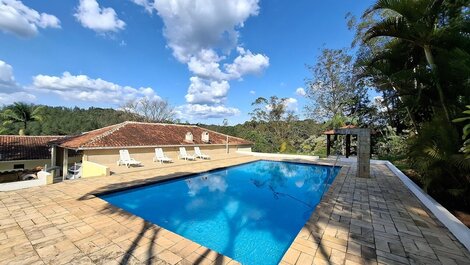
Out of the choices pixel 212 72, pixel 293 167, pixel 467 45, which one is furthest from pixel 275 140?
pixel 467 45

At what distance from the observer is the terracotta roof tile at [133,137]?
1359 cm

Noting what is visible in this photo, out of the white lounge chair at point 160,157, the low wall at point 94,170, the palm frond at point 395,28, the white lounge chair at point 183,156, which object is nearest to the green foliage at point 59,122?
the white lounge chair at point 183,156

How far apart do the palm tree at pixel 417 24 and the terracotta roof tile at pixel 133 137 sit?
46.7 feet

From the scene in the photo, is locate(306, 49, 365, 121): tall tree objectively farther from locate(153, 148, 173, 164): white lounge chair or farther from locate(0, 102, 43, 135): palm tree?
locate(0, 102, 43, 135): palm tree

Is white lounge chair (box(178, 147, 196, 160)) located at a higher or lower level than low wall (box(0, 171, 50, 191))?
higher

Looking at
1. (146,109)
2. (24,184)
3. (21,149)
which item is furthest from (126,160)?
(146,109)

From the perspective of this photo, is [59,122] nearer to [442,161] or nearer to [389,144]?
[389,144]

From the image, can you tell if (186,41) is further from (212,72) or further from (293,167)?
(293,167)

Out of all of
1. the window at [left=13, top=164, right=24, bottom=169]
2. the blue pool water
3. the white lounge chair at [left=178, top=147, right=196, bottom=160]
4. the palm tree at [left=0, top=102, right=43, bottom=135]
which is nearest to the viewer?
the blue pool water

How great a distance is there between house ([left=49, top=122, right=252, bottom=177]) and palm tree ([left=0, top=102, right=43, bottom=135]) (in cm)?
1711

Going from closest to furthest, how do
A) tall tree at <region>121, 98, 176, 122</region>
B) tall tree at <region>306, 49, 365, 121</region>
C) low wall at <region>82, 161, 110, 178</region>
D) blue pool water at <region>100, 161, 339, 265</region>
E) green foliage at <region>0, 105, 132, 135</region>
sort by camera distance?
1. blue pool water at <region>100, 161, 339, 265</region>
2. low wall at <region>82, 161, 110, 178</region>
3. tall tree at <region>306, 49, 365, 121</region>
4. green foliage at <region>0, 105, 132, 135</region>
5. tall tree at <region>121, 98, 176, 122</region>

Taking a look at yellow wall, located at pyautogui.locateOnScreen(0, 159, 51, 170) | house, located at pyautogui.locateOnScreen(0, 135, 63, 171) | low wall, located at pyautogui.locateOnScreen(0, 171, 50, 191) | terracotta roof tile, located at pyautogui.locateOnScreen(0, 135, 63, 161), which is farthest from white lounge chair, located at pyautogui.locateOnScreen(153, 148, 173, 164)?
yellow wall, located at pyautogui.locateOnScreen(0, 159, 51, 170)

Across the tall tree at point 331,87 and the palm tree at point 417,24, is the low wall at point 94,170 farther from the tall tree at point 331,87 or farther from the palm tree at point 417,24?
the tall tree at point 331,87

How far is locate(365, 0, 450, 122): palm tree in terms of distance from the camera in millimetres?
5090
